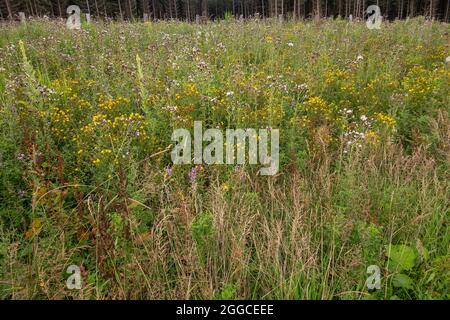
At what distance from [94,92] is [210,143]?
5.93ft

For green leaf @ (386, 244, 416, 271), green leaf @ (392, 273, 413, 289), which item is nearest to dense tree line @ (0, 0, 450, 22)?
green leaf @ (386, 244, 416, 271)

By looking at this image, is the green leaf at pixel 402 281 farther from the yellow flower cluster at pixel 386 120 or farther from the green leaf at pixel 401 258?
the yellow flower cluster at pixel 386 120

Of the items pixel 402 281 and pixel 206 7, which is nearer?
pixel 402 281

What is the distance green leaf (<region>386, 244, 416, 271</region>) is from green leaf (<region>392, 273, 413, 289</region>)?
0.06 meters

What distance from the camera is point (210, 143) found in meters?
3.78

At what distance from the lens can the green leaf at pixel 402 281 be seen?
227 cm

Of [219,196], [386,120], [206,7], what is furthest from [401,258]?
[206,7]

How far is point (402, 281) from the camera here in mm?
2275

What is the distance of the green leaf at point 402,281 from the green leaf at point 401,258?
0.06 meters

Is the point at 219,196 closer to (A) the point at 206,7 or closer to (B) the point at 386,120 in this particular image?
(B) the point at 386,120

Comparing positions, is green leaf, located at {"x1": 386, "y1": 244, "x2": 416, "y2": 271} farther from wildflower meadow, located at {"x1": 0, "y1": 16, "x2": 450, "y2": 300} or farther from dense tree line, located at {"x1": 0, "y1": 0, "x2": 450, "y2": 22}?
dense tree line, located at {"x1": 0, "y1": 0, "x2": 450, "y2": 22}

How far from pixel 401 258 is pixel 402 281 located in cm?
16
